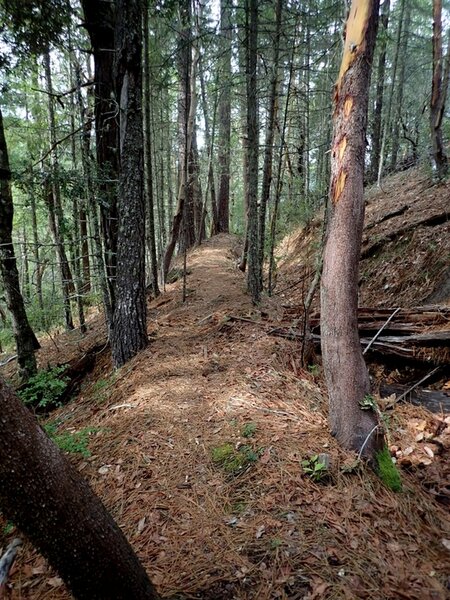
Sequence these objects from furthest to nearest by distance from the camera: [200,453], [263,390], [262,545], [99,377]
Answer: [99,377] < [263,390] < [200,453] < [262,545]

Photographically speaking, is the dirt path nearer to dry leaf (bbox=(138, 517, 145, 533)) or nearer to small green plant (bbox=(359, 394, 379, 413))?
dry leaf (bbox=(138, 517, 145, 533))

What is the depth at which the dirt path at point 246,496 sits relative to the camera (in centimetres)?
209

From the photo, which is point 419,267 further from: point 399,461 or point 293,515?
point 293,515

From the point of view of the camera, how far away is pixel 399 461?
10.2 ft

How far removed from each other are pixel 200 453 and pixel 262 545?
41.0 inches

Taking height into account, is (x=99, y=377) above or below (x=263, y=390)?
below

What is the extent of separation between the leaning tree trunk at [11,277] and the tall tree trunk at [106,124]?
1.88 metres

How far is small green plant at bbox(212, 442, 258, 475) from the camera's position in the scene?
296cm

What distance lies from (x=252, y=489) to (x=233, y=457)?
1.18 ft

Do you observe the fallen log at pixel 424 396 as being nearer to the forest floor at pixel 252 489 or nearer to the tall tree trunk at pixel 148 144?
the forest floor at pixel 252 489

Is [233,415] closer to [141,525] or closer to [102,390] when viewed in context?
[141,525]

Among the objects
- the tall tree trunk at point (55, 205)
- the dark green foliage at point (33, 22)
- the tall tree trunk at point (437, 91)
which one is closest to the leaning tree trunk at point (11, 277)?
the tall tree trunk at point (55, 205)

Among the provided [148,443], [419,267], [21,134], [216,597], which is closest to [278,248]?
[419,267]

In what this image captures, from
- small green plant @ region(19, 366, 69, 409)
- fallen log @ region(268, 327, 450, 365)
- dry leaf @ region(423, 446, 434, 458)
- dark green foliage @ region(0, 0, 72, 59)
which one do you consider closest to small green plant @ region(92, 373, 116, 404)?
small green plant @ region(19, 366, 69, 409)
